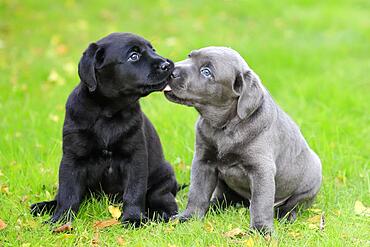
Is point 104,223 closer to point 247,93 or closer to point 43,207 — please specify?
point 43,207

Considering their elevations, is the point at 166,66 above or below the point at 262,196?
above

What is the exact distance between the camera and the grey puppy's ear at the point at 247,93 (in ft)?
15.0

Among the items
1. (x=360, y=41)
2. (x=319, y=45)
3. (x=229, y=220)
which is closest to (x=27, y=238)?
(x=229, y=220)

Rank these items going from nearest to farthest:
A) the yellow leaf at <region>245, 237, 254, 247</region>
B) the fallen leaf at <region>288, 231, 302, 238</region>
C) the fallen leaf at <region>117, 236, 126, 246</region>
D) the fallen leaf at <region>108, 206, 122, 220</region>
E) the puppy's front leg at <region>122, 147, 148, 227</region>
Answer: the yellow leaf at <region>245, 237, 254, 247</region>
the fallen leaf at <region>117, 236, 126, 246</region>
the fallen leaf at <region>288, 231, 302, 238</region>
the puppy's front leg at <region>122, 147, 148, 227</region>
the fallen leaf at <region>108, 206, 122, 220</region>

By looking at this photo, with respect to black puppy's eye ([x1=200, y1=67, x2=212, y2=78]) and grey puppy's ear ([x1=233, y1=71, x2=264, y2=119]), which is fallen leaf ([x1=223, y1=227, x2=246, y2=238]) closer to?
grey puppy's ear ([x1=233, y1=71, x2=264, y2=119])

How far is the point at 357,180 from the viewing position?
231 inches

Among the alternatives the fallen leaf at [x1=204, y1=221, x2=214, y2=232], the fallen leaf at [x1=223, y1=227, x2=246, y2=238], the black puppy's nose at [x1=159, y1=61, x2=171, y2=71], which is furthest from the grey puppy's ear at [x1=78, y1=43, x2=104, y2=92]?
the fallen leaf at [x1=223, y1=227, x2=246, y2=238]

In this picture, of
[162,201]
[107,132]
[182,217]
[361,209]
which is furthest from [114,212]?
[361,209]

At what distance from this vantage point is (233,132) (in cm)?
471

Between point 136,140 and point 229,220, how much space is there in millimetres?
912

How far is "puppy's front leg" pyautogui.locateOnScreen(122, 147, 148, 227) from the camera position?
4855 mm

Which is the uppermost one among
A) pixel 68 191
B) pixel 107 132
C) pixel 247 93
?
pixel 247 93

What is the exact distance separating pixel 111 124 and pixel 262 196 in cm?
119

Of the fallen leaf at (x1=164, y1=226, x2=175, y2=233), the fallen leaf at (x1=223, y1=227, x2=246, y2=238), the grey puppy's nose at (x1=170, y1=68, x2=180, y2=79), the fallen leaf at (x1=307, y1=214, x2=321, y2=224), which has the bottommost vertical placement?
the fallen leaf at (x1=307, y1=214, x2=321, y2=224)
